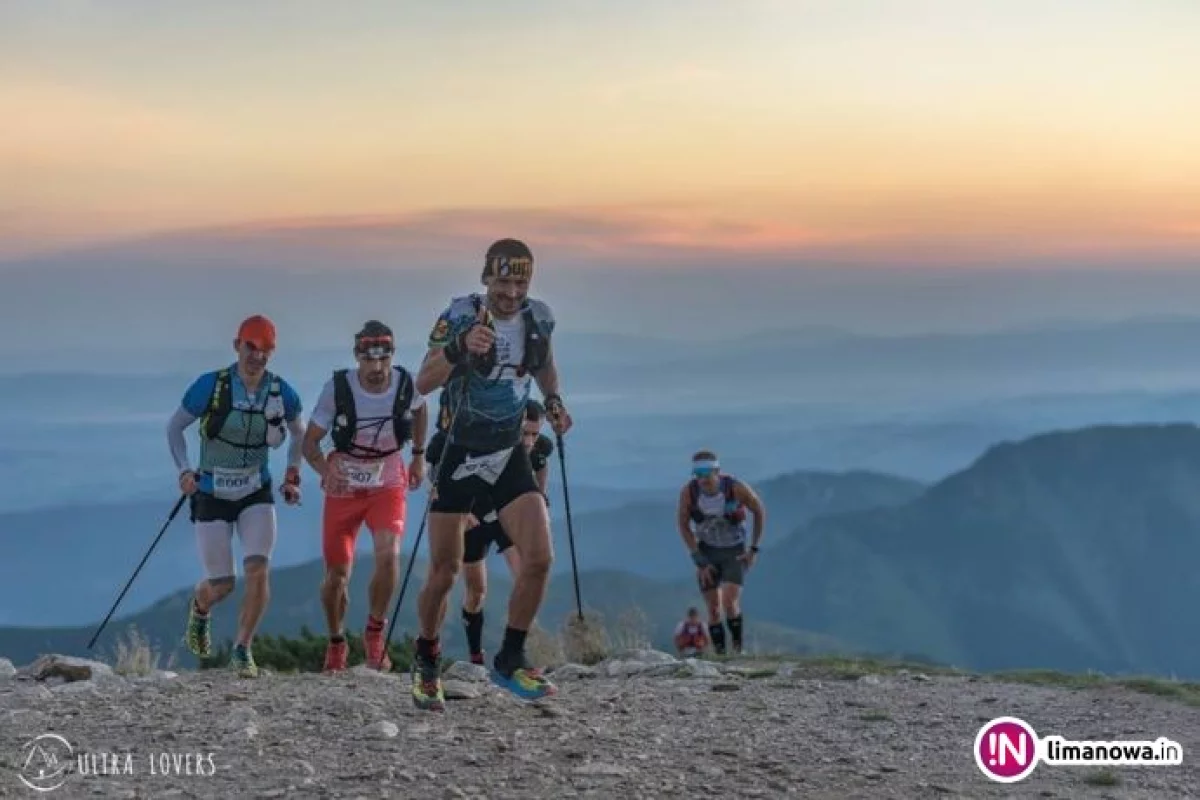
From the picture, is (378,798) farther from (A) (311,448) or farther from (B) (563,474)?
(A) (311,448)

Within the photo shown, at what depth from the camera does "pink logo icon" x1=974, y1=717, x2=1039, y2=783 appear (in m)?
10.1

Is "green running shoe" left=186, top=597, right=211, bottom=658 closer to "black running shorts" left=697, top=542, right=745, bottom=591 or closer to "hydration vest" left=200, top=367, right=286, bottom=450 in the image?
"hydration vest" left=200, top=367, right=286, bottom=450

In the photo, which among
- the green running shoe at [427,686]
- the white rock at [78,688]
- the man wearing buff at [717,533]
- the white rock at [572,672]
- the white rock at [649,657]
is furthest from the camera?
the man wearing buff at [717,533]

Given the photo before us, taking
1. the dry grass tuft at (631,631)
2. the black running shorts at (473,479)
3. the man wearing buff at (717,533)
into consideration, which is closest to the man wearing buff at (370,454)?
the black running shorts at (473,479)

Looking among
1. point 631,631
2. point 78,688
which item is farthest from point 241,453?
point 631,631

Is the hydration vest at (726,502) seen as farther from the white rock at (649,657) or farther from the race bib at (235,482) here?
the race bib at (235,482)

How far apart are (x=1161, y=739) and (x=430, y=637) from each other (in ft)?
15.7

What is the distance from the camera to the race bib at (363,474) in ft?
44.0

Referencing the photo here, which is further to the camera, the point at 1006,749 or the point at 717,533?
the point at 717,533

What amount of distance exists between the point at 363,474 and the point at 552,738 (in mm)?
4180

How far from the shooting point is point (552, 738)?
978 centimetres

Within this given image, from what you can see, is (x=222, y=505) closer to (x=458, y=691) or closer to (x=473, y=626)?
(x=473, y=626)

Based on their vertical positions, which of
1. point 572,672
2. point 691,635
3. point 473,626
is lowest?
point 691,635

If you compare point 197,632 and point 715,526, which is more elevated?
point 715,526
